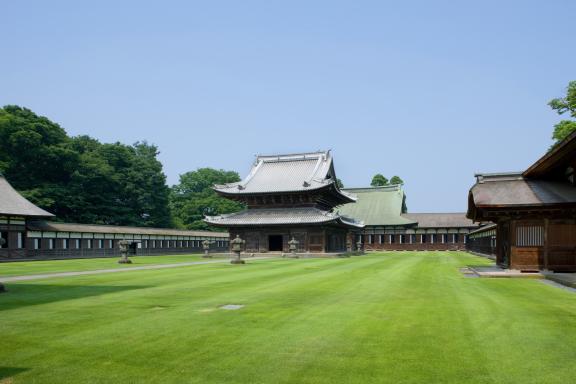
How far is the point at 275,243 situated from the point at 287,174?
9.47 meters

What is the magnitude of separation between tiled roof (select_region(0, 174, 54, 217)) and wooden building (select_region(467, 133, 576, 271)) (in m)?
40.4

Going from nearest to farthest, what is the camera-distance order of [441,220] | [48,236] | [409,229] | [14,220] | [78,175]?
[14,220]
[48,236]
[78,175]
[441,220]
[409,229]

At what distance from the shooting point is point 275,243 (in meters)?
56.2

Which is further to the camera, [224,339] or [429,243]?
[429,243]

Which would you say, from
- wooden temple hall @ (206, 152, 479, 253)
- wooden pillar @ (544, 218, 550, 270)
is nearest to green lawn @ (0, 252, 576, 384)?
wooden pillar @ (544, 218, 550, 270)

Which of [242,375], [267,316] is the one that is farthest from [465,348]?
[267,316]

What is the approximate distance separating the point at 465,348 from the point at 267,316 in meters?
4.53

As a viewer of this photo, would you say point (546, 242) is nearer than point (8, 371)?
No

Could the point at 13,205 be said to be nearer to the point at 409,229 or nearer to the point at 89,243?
the point at 89,243

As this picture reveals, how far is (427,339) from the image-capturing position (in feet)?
28.2

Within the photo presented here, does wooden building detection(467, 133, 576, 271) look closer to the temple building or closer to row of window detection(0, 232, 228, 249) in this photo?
the temple building

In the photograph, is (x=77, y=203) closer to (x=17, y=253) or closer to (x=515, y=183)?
(x=17, y=253)

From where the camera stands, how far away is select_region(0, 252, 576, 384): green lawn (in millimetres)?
6684


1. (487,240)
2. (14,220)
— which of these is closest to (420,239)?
(487,240)
